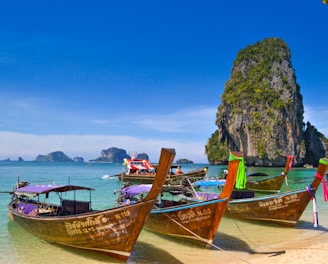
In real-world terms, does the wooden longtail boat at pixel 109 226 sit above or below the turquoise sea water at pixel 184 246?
above

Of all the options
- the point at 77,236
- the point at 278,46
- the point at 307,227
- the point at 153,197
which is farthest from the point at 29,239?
the point at 278,46

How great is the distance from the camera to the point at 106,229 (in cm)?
808

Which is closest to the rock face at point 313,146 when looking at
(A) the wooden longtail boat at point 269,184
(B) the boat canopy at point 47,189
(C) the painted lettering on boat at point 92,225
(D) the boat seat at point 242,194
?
(A) the wooden longtail boat at point 269,184

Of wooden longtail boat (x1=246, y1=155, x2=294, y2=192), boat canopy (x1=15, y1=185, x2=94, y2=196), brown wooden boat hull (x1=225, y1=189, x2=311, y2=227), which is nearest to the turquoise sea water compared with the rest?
brown wooden boat hull (x1=225, y1=189, x2=311, y2=227)

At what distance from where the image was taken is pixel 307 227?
12.7 metres

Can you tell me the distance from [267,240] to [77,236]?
6106mm

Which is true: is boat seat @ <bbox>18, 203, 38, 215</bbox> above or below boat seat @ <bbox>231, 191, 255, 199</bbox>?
below

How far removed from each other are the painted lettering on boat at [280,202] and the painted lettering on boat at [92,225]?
6383 millimetres

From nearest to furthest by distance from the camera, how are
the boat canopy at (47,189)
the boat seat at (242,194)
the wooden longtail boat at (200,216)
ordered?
the wooden longtail boat at (200,216)
the boat canopy at (47,189)
the boat seat at (242,194)

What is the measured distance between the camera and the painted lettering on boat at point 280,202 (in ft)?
38.4

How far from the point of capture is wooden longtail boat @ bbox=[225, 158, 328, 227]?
11531 mm

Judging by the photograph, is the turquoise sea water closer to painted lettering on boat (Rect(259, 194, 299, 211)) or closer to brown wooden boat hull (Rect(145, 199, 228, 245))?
brown wooden boat hull (Rect(145, 199, 228, 245))

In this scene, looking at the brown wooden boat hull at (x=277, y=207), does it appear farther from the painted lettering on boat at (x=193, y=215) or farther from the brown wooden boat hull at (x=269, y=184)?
the brown wooden boat hull at (x=269, y=184)

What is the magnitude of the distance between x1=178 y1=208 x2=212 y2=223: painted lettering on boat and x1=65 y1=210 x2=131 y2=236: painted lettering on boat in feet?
7.51
